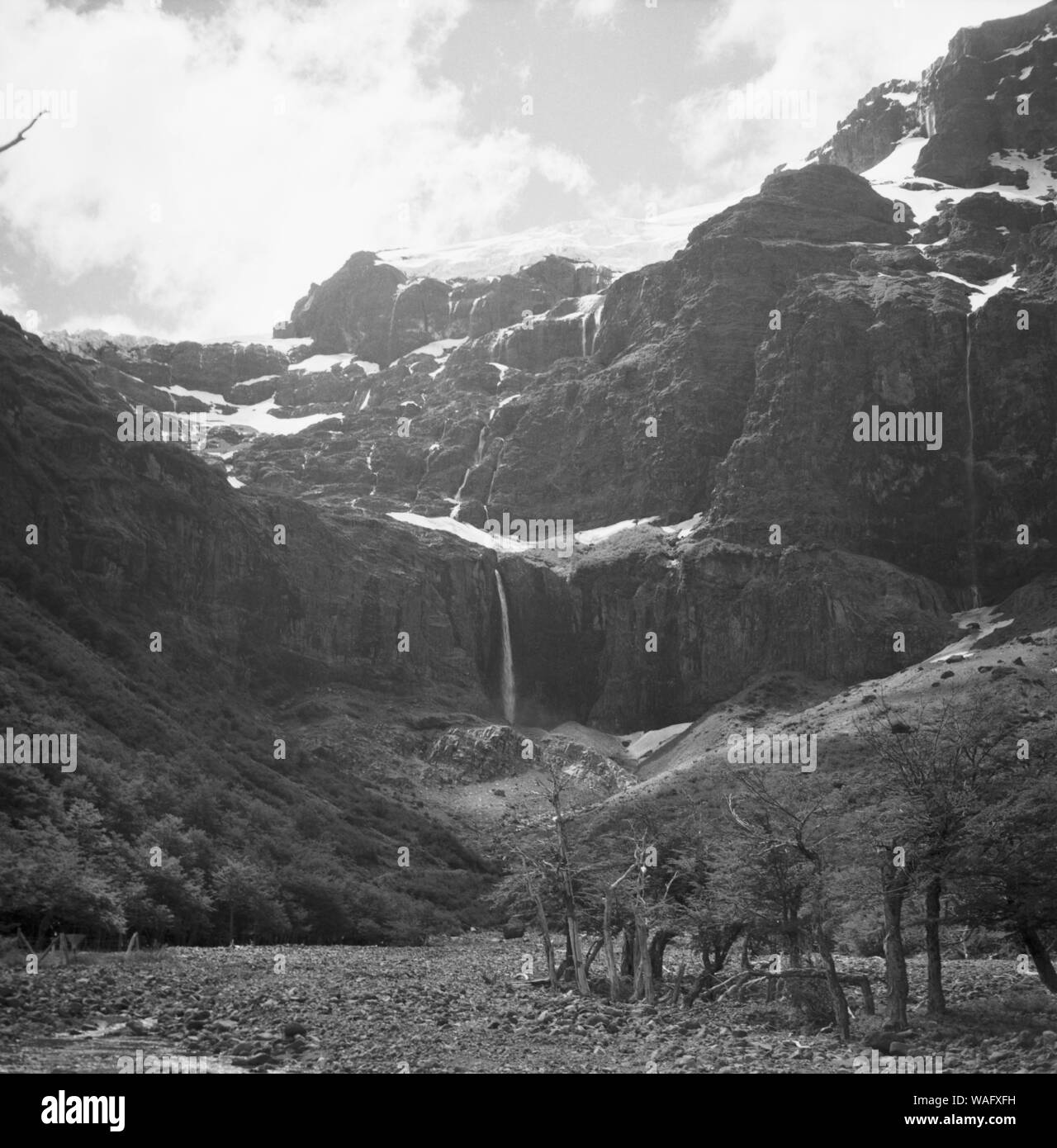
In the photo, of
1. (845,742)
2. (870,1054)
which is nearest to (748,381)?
(845,742)

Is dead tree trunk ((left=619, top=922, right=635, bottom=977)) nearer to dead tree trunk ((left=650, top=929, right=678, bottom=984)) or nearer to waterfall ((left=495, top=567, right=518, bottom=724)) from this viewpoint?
dead tree trunk ((left=650, top=929, right=678, bottom=984))

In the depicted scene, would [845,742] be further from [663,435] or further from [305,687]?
[663,435]

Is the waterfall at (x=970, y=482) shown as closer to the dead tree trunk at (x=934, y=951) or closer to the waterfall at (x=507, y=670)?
the waterfall at (x=507, y=670)

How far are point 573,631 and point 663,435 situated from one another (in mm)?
37796

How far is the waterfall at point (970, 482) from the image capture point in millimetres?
169262

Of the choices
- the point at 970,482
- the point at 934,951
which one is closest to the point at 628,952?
the point at 934,951

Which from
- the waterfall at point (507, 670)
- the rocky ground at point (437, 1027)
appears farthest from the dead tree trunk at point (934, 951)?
the waterfall at point (507, 670)

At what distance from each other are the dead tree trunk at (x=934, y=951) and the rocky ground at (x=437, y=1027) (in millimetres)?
609

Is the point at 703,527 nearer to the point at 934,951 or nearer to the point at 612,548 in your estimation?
the point at 612,548

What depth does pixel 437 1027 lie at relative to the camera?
96.0 feet

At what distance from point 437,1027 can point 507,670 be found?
139 meters

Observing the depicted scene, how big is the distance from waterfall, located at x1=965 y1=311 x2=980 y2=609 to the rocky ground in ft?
448

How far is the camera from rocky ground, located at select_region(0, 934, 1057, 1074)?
73.5 feet

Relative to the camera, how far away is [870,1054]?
77.3 feet
